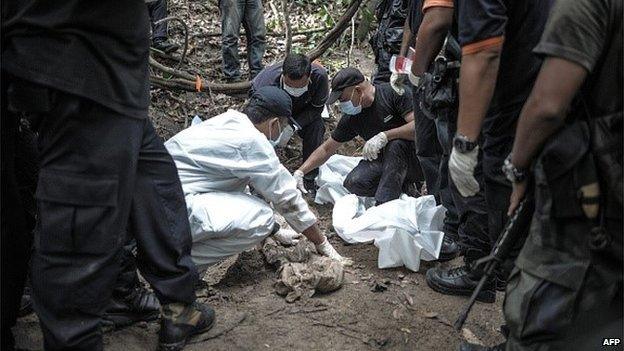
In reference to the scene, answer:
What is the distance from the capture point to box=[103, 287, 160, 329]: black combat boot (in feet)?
8.55

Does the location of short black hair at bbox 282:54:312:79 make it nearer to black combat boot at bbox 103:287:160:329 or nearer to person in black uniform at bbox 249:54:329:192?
person in black uniform at bbox 249:54:329:192

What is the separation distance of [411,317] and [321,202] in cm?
183

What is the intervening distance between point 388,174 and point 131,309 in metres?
2.34

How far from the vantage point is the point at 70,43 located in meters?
1.89

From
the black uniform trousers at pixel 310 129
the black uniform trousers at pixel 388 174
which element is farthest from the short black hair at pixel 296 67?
the black uniform trousers at pixel 388 174

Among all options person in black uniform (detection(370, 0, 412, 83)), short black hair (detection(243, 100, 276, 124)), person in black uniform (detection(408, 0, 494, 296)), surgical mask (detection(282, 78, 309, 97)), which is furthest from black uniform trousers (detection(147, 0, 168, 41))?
person in black uniform (detection(408, 0, 494, 296))

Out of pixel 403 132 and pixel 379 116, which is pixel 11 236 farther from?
pixel 379 116

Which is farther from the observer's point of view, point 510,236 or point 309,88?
point 309,88

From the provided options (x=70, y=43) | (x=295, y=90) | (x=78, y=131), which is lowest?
(x=295, y=90)

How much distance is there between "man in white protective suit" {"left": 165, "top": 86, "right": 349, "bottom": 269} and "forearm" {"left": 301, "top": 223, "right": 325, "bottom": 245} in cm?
5

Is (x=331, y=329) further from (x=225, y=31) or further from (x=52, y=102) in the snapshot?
(x=225, y=31)

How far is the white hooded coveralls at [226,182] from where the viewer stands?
3.04m

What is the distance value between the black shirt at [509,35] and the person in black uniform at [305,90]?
88.0 inches

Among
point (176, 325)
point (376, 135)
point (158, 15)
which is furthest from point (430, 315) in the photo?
point (158, 15)
